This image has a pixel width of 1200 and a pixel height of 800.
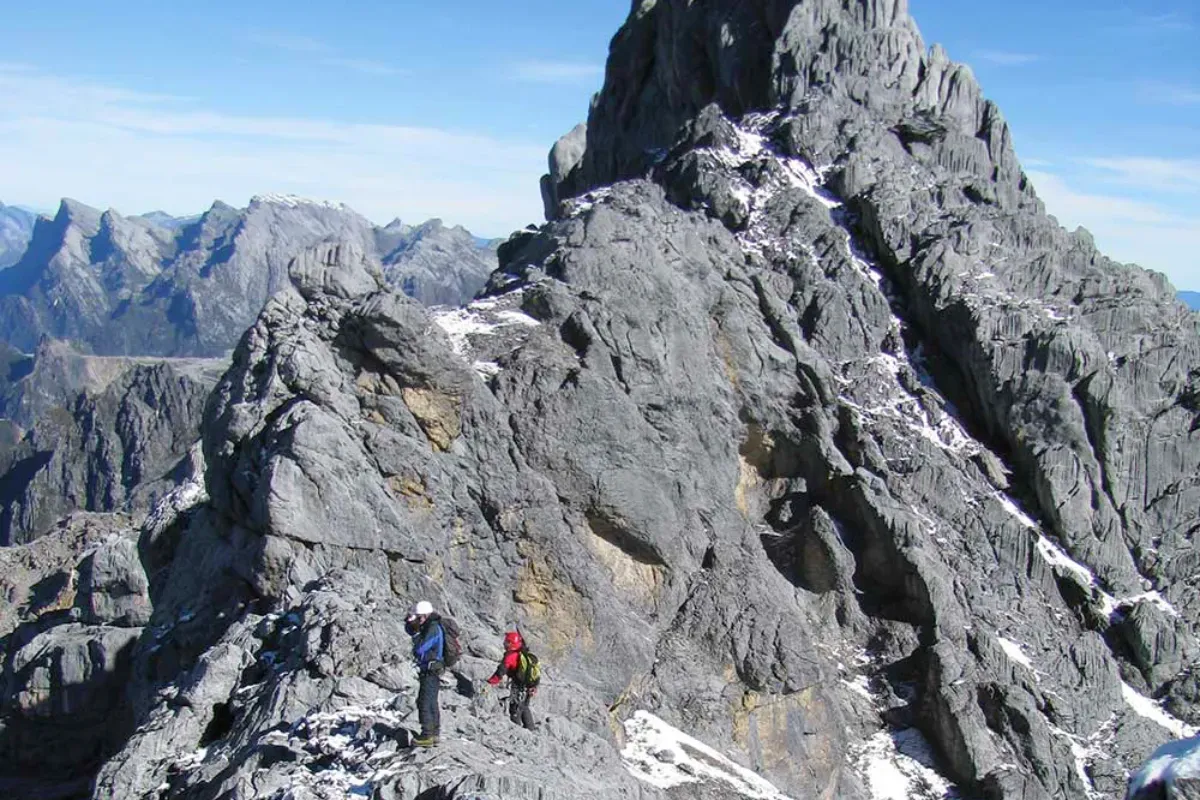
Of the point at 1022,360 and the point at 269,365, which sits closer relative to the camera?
the point at 269,365

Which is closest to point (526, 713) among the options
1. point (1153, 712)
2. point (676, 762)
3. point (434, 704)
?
point (434, 704)

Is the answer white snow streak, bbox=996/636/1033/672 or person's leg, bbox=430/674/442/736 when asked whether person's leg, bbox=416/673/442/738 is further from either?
white snow streak, bbox=996/636/1033/672

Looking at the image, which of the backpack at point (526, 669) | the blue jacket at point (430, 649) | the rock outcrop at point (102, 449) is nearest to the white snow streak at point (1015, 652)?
the backpack at point (526, 669)

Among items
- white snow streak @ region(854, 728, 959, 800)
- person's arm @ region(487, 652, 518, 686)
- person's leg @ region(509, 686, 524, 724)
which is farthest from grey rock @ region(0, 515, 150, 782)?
white snow streak @ region(854, 728, 959, 800)

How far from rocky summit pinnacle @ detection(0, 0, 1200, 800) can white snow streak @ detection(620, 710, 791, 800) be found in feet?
0.56

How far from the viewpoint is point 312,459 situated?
96.9ft

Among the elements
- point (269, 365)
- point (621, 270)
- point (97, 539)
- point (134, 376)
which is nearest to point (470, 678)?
point (269, 365)

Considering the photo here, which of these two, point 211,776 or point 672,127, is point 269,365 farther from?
point 672,127

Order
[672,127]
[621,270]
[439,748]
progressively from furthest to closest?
[672,127]
[621,270]
[439,748]

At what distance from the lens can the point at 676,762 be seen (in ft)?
109

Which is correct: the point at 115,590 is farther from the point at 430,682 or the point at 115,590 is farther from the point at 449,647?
the point at 430,682

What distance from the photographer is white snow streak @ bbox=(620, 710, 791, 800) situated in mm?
32188

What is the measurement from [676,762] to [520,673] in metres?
13.1

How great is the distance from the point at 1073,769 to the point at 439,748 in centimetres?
2917
